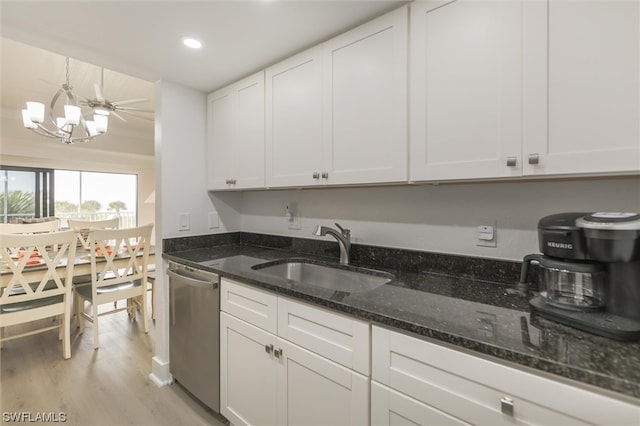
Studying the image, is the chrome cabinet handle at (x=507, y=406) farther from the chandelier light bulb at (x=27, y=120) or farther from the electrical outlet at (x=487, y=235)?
the chandelier light bulb at (x=27, y=120)

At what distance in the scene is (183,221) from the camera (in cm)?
218

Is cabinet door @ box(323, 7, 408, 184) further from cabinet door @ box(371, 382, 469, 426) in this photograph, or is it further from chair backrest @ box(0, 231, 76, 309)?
chair backrest @ box(0, 231, 76, 309)

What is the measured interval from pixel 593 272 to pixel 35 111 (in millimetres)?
3881

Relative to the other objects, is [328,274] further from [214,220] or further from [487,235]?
[214,220]

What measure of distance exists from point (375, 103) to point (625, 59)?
827 millimetres

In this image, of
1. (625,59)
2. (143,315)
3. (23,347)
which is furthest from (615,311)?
(23,347)

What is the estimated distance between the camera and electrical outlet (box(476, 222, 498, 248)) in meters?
1.37

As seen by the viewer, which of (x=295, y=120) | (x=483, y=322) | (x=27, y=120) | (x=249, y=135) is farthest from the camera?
(x=27, y=120)

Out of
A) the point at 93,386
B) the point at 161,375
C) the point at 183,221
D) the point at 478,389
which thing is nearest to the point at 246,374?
the point at 161,375

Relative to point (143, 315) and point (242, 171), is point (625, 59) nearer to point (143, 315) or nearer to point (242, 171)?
point (242, 171)

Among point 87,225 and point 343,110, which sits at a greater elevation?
point 343,110

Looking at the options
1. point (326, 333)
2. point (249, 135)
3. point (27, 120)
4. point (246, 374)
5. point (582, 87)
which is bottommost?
point (246, 374)

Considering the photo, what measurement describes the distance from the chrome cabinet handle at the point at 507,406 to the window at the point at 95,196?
6778mm

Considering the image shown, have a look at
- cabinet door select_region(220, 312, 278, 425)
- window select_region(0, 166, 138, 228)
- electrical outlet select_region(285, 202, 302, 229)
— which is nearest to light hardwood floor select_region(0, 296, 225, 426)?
cabinet door select_region(220, 312, 278, 425)
